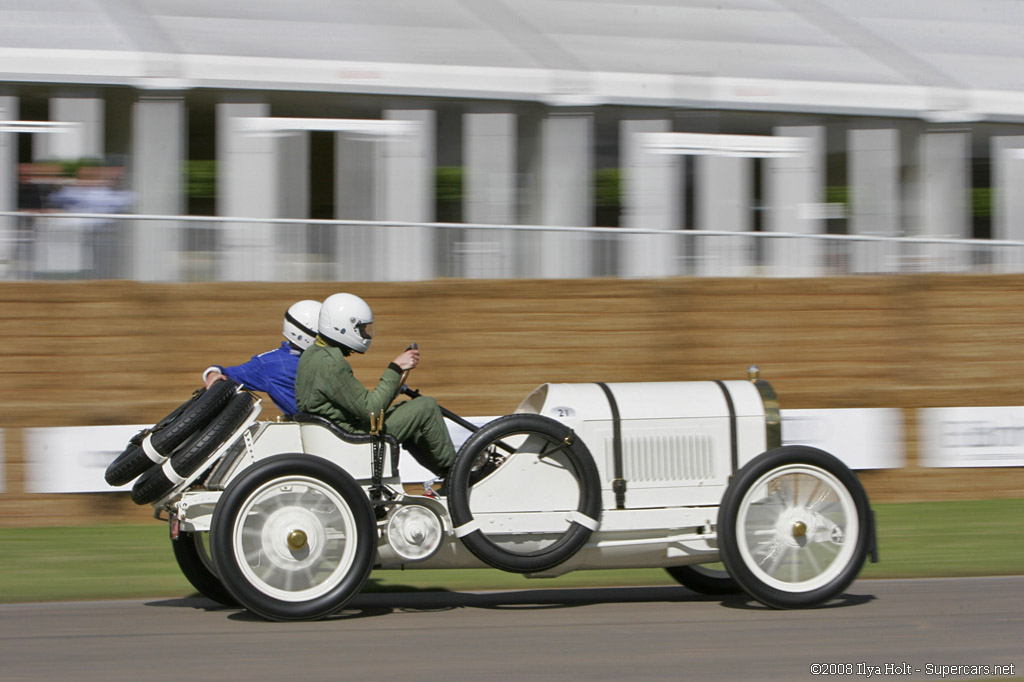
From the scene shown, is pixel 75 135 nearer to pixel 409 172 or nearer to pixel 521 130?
pixel 409 172

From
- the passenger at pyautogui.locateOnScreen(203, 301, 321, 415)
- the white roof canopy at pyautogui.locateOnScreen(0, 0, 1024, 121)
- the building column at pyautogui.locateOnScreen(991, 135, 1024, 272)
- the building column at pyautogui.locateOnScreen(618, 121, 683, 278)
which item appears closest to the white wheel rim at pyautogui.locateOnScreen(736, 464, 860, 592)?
the passenger at pyautogui.locateOnScreen(203, 301, 321, 415)

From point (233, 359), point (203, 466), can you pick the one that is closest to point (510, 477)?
point (203, 466)

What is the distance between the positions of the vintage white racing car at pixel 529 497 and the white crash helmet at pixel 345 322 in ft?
1.56

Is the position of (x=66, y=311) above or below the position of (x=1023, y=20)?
below

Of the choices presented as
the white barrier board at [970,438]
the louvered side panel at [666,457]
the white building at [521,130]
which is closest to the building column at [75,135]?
the white building at [521,130]

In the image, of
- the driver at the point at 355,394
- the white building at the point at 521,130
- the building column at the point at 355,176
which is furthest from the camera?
the building column at the point at 355,176

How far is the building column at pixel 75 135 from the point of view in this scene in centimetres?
1320

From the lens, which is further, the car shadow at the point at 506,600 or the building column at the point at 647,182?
the building column at the point at 647,182

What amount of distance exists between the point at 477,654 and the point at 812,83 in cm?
1100

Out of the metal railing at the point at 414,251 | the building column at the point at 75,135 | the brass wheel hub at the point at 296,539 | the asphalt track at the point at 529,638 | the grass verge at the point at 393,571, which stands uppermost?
the building column at the point at 75,135

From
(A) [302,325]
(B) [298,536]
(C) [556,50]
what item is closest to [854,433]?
(C) [556,50]

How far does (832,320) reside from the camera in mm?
12922

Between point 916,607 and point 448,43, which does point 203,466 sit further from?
point 448,43

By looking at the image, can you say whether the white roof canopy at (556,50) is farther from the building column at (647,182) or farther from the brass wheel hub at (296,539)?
the brass wheel hub at (296,539)
